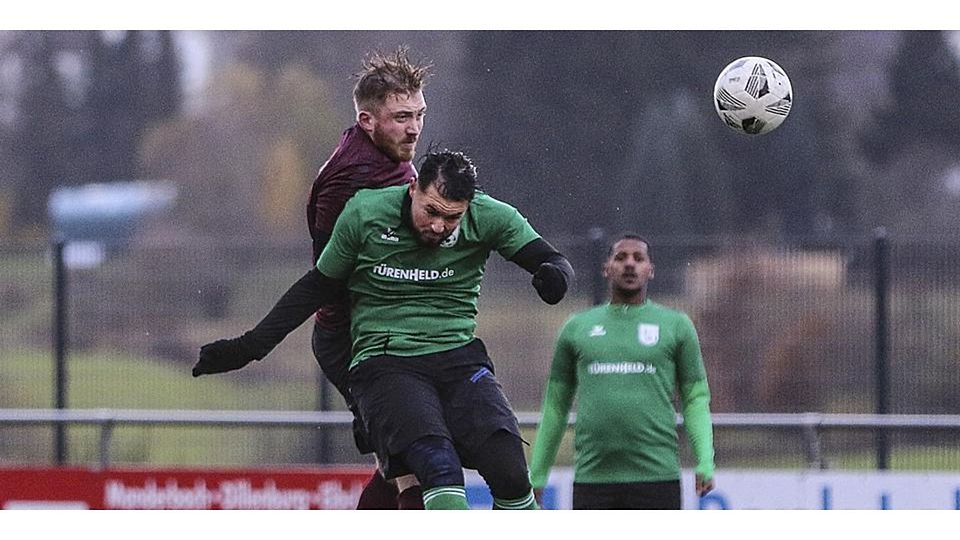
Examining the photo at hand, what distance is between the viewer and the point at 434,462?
6637 mm

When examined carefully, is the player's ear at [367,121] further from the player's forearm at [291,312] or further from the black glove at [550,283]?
the black glove at [550,283]

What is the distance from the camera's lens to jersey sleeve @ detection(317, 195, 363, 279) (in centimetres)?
690

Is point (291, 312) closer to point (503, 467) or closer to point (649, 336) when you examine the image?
point (503, 467)

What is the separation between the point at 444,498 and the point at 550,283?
0.90 metres

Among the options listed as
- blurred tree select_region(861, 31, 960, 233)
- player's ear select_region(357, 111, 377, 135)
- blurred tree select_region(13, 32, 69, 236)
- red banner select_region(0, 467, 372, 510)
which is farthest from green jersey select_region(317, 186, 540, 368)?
blurred tree select_region(13, 32, 69, 236)

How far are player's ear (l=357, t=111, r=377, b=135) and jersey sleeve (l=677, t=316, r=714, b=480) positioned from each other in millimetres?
2009

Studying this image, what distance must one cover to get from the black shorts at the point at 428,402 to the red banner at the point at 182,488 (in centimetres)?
541

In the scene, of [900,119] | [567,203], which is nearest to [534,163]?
[567,203]

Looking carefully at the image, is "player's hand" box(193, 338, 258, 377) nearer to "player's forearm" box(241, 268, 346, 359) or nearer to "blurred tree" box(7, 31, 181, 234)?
"player's forearm" box(241, 268, 346, 359)

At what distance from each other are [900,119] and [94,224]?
1217 centimetres

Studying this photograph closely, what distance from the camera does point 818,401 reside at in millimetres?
15766

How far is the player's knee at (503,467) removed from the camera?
6.75 meters

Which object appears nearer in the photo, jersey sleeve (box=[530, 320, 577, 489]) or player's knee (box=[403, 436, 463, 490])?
player's knee (box=[403, 436, 463, 490])

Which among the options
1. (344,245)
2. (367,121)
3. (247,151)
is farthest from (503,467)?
(247,151)
